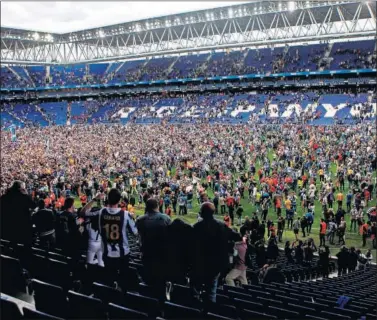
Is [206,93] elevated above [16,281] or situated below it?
above

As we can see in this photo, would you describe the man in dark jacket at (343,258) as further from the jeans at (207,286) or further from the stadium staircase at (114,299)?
the jeans at (207,286)

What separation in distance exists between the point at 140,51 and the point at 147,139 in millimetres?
27979

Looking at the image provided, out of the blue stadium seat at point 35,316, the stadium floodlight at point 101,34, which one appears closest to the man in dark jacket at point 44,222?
the blue stadium seat at point 35,316

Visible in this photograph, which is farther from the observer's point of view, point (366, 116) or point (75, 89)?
point (75, 89)

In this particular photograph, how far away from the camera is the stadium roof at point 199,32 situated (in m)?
50.5

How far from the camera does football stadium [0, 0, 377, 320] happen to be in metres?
5.95

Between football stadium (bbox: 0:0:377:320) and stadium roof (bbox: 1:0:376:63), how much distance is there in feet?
0.76

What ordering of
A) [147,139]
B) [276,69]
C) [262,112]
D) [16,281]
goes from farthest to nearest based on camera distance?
[276,69] < [262,112] < [147,139] < [16,281]

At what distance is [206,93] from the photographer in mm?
59562

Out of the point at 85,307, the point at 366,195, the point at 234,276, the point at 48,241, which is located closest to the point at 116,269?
the point at 85,307

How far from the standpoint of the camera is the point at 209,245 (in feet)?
18.9

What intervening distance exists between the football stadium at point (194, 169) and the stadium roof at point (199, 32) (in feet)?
0.76

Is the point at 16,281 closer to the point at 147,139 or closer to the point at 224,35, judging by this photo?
the point at 147,139

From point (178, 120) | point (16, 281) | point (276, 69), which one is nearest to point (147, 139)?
point (178, 120)
